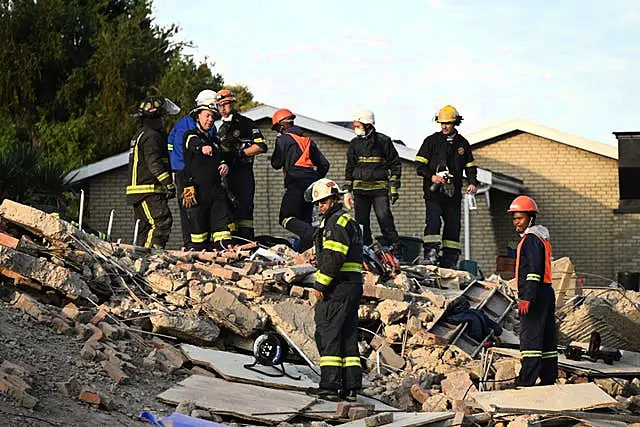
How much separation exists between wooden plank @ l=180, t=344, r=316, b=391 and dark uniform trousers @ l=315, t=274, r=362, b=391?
0.40 m

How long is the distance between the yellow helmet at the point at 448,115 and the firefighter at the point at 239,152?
2718 millimetres

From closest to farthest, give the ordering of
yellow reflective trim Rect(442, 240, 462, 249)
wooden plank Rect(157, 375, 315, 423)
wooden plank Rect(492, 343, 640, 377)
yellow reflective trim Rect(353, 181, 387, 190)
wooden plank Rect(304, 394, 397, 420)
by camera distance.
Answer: wooden plank Rect(157, 375, 315, 423) < wooden plank Rect(304, 394, 397, 420) < wooden plank Rect(492, 343, 640, 377) < yellow reflective trim Rect(353, 181, 387, 190) < yellow reflective trim Rect(442, 240, 462, 249)

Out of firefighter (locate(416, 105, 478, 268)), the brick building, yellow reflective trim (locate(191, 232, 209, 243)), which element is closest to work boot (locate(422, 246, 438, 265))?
firefighter (locate(416, 105, 478, 268))

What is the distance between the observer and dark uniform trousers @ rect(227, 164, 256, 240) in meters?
14.6

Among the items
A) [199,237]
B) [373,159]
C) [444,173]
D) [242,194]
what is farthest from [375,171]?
[199,237]

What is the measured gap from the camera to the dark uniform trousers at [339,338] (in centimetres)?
1047

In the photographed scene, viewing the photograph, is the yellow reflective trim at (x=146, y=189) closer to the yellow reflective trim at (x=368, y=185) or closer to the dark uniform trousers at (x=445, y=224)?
the yellow reflective trim at (x=368, y=185)

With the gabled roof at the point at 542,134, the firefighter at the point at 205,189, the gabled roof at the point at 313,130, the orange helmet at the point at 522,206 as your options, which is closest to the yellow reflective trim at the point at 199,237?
the firefighter at the point at 205,189

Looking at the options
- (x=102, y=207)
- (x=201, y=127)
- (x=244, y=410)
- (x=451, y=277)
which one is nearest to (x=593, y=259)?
(x=102, y=207)

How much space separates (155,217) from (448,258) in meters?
4.48

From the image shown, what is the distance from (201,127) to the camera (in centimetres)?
1428

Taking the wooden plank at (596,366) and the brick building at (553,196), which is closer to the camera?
the wooden plank at (596,366)

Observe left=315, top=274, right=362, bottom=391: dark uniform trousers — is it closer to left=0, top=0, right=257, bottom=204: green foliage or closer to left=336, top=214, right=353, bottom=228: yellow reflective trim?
left=336, top=214, right=353, bottom=228: yellow reflective trim

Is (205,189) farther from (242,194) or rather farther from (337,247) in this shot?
(337,247)
